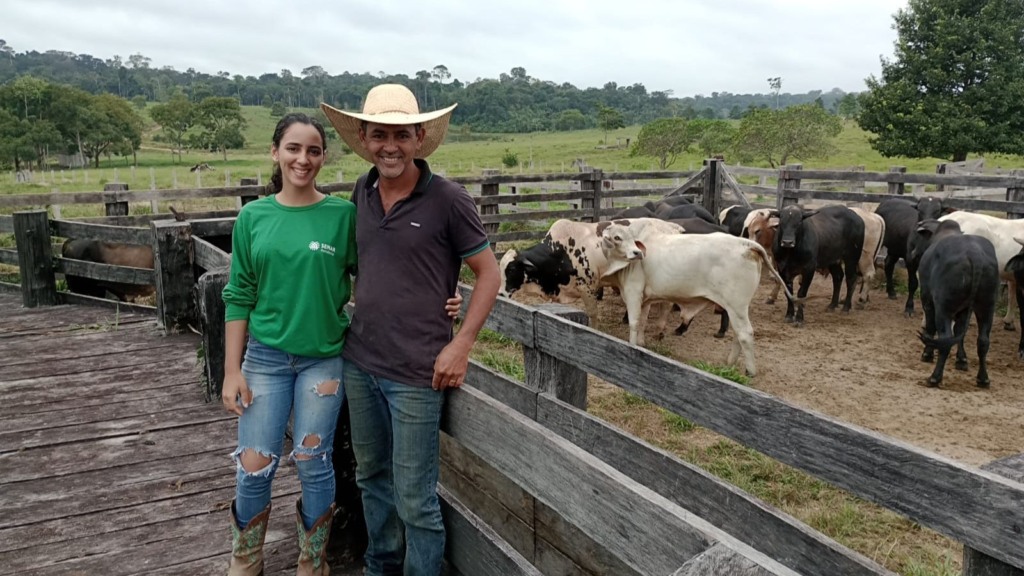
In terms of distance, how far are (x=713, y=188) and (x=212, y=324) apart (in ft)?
40.7

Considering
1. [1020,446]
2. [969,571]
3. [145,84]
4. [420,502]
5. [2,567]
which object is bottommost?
[1020,446]

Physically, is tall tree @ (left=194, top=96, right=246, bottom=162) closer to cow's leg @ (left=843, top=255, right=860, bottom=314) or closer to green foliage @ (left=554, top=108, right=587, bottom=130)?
green foliage @ (left=554, top=108, right=587, bottom=130)

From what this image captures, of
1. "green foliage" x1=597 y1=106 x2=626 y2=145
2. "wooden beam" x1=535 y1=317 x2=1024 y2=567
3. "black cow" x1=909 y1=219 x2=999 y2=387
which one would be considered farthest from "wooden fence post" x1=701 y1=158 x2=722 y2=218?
"green foliage" x1=597 y1=106 x2=626 y2=145

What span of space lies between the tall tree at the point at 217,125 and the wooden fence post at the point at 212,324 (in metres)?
69.0

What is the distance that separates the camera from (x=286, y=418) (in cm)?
272

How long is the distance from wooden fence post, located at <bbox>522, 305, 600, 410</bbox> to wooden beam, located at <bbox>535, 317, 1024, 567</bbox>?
0.43 metres

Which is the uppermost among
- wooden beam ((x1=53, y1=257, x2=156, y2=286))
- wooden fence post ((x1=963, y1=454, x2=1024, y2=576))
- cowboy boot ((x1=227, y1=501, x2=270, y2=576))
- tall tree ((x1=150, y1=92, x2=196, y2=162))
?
tall tree ((x1=150, y1=92, x2=196, y2=162))

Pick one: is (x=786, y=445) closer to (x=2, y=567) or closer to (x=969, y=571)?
(x=969, y=571)

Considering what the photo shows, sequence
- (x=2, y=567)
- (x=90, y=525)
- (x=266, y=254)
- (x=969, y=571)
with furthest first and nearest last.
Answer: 1. (x=90, y=525)
2. (x=2, y=567)
3. (x=266, y=254)
4. (x=969, y=571)

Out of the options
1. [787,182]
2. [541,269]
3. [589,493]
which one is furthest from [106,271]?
[787,182]

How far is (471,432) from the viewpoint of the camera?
2.44m

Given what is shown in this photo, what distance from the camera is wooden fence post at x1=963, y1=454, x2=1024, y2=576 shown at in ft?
5.24

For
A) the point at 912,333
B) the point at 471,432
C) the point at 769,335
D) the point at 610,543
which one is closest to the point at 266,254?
the point at 471,432

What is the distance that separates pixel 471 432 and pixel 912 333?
27.7ft
